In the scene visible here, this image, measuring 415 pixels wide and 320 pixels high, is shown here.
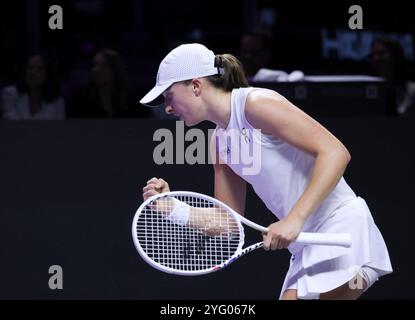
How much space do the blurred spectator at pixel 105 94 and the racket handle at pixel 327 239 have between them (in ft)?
4.64

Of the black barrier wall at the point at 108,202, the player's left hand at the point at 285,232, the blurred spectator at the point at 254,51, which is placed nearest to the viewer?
the player's left hand at the point at 285,232

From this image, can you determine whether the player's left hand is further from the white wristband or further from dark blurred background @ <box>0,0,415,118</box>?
dark blurred background @ <box>0,0,415,118</box>

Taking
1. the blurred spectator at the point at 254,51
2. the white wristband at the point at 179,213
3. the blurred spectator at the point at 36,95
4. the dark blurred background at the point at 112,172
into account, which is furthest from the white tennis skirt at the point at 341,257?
the blurred spectator at the point at 36,95

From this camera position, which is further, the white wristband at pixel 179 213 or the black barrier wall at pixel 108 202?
the black barrier wall at pixel 108 202

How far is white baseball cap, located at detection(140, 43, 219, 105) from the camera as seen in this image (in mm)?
2652

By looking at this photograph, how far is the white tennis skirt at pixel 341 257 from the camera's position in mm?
2590

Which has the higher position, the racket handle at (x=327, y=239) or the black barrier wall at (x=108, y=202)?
the racket handle at (x=327, y=239)

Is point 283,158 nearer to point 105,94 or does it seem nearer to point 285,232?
point 285,232

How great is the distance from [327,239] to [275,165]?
23 cm

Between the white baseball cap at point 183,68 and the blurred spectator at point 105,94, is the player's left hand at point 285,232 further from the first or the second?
the blurred spectator at point 105,94

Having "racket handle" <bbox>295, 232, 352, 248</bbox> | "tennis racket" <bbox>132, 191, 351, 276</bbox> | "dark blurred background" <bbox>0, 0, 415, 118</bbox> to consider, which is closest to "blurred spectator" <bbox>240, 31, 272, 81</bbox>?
"dark blurred background" <bbox>0, 0, 415, 118</bbox>

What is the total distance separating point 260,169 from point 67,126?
1.29 meters

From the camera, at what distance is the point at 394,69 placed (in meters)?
3.99

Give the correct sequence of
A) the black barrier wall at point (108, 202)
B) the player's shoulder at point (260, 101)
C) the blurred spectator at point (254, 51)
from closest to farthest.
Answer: the player's shoulder at point (260, 101) → the black barrier wall at point (108, 202) → the blurred spectator at point (254, 51)
